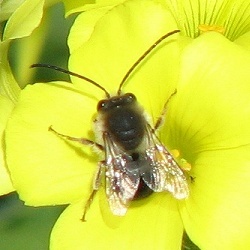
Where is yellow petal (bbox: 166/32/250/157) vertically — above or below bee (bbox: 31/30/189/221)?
above

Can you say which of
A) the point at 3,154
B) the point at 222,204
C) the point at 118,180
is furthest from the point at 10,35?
the point at 222,204

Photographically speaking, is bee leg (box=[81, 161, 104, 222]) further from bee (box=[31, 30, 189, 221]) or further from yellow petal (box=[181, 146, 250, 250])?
yellow petal (box=[181, 146, 250, 250])

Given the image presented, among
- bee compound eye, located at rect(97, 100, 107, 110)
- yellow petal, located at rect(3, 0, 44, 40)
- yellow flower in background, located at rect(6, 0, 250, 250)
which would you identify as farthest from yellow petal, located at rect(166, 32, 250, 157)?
yellow petal, located at rect(3, 0, 44, 40)

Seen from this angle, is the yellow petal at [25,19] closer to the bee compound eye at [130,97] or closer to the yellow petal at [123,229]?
the bee compound eye at [130,97]

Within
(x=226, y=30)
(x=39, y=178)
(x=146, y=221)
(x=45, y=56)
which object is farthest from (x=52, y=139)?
(x=45, y=56)

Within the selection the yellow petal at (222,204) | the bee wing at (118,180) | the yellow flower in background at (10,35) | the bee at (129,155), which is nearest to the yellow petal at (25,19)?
the yellow flower in background at (10,35)

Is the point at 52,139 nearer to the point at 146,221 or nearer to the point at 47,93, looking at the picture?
the point at 47,93
